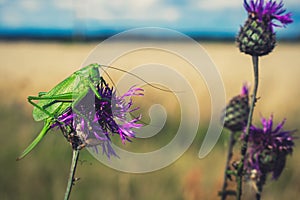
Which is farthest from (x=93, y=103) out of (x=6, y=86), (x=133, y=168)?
(x=6, y=86)

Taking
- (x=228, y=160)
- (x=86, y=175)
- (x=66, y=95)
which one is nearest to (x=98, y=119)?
(x=66, y=95)

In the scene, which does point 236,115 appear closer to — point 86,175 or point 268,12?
point 268,12

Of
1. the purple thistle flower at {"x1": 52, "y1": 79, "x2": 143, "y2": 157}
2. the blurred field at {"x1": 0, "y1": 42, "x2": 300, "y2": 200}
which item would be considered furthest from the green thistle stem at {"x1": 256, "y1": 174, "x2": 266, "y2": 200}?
the purple thistle flower at {"x1": 52, "y1": 79, "x2": 143, "y2": 157}

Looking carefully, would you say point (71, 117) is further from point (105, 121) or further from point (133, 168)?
point (133, 168)

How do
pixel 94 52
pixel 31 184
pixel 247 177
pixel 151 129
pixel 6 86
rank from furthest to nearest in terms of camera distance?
pixel 6 86, pixel 31 184, pixel 247 177, pixel 151 129, pixel 94 52

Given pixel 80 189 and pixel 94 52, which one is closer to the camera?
pixel 94 52

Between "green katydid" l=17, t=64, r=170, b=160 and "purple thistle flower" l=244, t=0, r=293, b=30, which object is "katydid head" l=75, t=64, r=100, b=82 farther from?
"purple thistle flower" l=244, t=0, r=293, b=30
